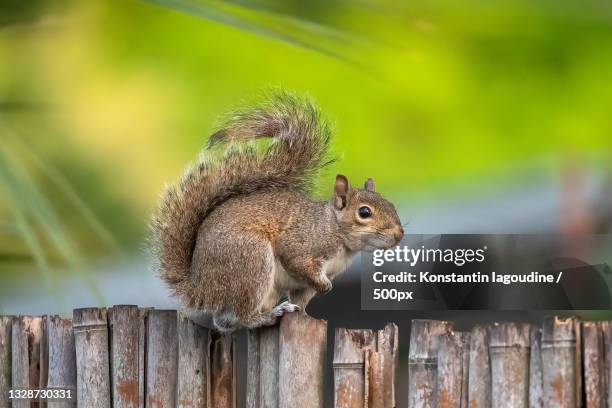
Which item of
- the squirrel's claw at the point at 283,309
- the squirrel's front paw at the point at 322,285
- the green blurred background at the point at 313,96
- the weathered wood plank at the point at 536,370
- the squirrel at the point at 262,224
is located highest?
the green blurred background at the point at 313,96

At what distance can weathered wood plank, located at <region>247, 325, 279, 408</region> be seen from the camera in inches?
126

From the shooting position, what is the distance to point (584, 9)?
4324mm

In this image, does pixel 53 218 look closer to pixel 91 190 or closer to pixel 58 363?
pixel 91 190

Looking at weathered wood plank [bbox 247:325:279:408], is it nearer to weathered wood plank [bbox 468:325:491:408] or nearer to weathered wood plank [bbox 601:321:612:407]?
weathered wood plank [bbox 468:325:491:408]

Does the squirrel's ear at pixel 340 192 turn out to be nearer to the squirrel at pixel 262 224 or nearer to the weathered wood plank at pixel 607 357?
the squirrel at pixel 262 224

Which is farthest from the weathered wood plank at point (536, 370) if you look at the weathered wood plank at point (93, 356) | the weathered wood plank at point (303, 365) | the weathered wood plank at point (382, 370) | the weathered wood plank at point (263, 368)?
the weathered wood plank at point (93, 356)

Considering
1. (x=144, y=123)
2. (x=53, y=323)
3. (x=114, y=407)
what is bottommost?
(x=114, y=407)

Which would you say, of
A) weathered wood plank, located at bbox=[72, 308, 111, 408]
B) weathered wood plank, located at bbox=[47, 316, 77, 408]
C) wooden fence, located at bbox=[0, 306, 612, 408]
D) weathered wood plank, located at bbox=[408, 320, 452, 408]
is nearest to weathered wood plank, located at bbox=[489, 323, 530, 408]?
wooden fence, located at bbox=[0, 306, 612, 408]

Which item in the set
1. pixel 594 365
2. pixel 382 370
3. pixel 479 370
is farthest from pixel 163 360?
pixel 594 365

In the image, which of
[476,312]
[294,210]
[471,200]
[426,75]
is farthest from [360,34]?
[294,210]

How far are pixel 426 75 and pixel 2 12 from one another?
1.42m

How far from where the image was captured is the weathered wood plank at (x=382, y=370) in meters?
3.07

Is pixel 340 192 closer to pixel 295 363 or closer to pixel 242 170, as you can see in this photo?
pixel 242 170

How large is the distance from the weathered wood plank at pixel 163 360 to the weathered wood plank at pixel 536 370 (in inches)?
34.9
